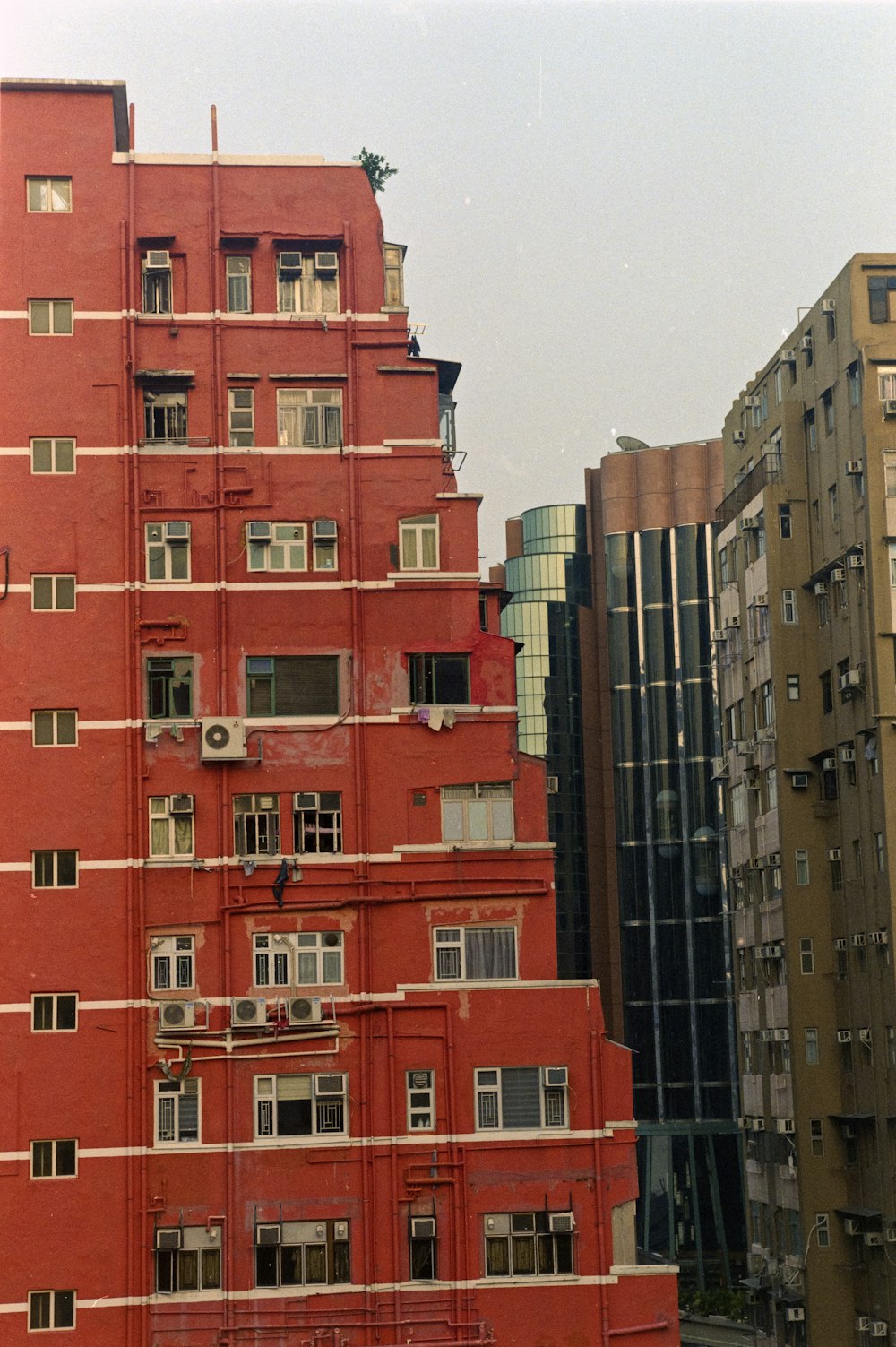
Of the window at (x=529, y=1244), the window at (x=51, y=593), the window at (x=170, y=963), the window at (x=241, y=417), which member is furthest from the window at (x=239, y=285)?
the window at (x=529, y=1244)

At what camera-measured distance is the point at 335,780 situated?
42.2 meters

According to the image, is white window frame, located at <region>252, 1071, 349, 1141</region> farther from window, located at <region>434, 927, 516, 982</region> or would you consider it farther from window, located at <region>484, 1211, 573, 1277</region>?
window, located at <region>484, 1211, 573, 1277</region>

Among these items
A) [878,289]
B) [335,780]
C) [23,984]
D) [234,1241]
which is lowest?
[234,1241]

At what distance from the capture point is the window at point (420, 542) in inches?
1708

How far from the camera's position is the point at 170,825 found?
41875mm

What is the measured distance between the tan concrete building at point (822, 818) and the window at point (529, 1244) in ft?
69.5

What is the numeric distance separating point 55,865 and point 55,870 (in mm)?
113

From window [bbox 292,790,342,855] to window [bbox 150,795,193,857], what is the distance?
2219mm

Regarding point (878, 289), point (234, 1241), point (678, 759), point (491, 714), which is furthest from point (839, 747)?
point (678, 759)

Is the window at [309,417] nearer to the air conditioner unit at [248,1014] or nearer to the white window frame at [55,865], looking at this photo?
the white window frame at [55,865]

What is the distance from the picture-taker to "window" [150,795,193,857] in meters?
41.8

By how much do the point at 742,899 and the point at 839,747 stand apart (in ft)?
29.6

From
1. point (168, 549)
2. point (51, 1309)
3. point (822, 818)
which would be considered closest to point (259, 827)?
point (168, 549)

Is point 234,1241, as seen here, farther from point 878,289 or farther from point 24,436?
point 878,289
